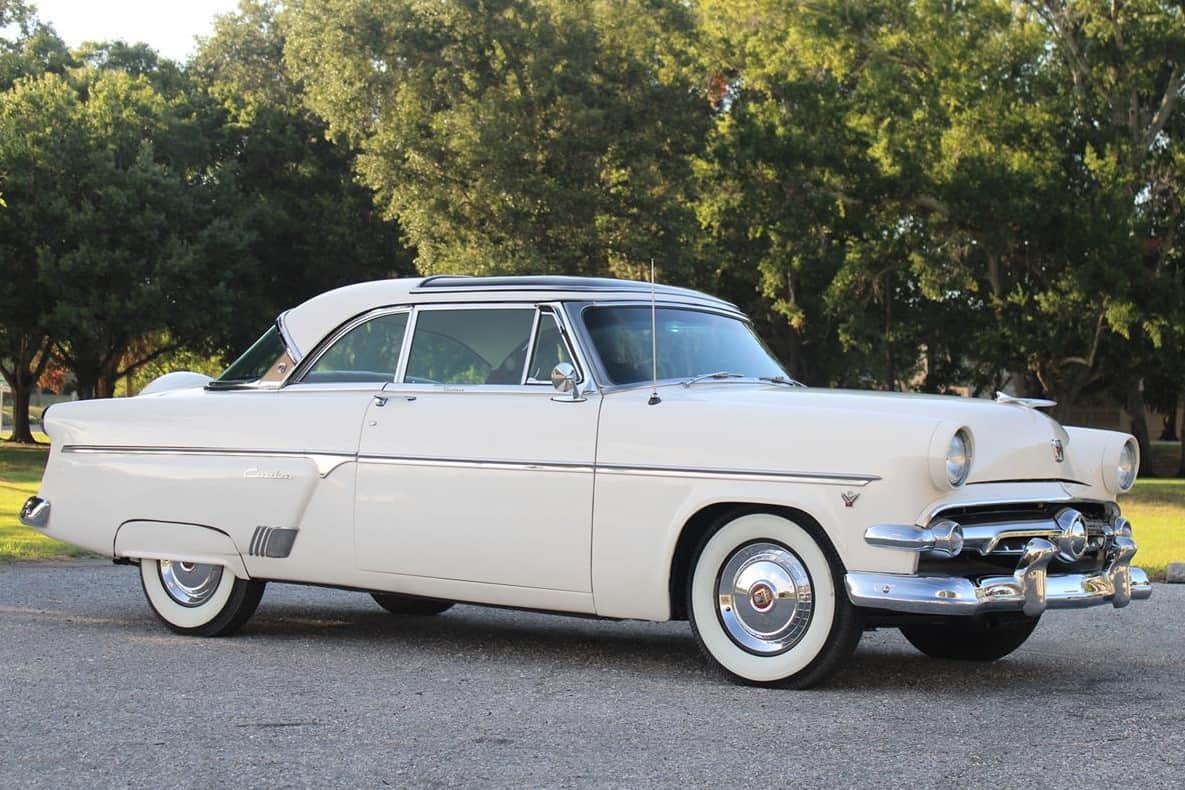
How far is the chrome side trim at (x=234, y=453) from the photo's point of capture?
25.7 feet

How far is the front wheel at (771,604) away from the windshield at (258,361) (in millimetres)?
2916

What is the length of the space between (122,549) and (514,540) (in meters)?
2.57

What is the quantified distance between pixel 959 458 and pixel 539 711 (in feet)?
6.60

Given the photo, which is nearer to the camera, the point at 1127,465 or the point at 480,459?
the point at 1127,465

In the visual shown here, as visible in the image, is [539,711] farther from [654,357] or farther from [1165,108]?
[1165,108]

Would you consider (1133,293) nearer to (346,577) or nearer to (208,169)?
(208,169)

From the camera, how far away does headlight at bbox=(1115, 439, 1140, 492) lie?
7.08 meters

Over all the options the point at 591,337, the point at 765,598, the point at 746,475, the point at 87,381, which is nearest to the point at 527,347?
the point at 591,337

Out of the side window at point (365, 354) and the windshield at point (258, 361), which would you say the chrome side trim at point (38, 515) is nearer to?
the windshield at point (258, 361)

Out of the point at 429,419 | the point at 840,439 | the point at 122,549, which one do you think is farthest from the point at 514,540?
the point at 122,549

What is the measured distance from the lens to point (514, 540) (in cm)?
722

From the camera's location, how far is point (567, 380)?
7090 mm

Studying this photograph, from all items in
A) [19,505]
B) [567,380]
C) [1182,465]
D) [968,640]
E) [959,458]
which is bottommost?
[1182,465]

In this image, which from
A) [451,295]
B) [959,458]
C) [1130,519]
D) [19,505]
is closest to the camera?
[959,458]
